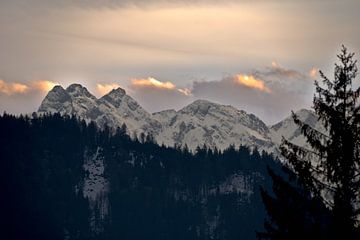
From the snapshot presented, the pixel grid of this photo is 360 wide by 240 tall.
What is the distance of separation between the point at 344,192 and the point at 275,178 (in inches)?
117

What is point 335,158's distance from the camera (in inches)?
1366

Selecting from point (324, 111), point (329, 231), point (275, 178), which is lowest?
point (329, 231)

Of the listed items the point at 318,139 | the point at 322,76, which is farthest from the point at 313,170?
the point at 322,76

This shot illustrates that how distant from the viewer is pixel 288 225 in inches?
1396

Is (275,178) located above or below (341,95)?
below

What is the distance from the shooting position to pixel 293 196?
115 feet

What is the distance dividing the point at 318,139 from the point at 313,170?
1.27m

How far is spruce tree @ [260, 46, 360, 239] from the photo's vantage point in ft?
112

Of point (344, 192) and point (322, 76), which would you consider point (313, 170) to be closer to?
point (344, 192)

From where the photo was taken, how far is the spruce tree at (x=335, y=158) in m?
34.2

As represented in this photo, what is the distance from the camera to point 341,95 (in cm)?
3503

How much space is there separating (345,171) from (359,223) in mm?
2179

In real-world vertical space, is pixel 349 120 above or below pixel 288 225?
above

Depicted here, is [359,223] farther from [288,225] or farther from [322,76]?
[322,76]
